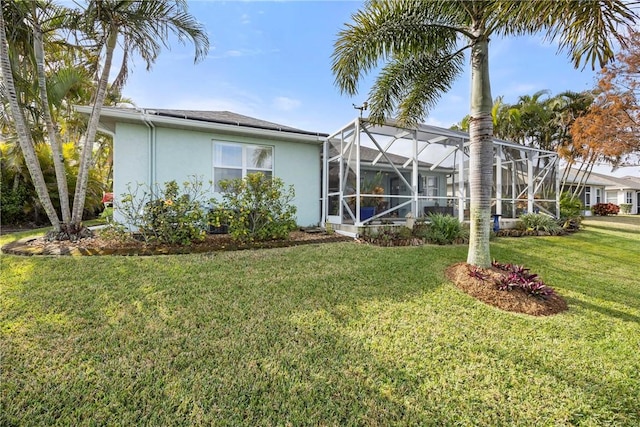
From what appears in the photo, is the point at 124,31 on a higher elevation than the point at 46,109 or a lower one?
higher

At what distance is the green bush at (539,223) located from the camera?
11285mm

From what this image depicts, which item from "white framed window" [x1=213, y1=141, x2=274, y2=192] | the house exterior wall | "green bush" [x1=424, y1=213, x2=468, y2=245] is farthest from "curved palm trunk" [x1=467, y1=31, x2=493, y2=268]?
"white framed window" [x1=213, y1=141, x2=274, y2=192]

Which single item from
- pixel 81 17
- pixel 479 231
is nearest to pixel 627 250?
pixel 479 231

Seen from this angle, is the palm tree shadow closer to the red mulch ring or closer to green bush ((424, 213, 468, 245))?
the red mulch ring

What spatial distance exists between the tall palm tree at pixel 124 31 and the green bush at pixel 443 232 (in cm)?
912

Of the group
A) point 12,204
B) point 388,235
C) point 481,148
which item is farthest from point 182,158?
point 12,204

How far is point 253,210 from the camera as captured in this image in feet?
24.2

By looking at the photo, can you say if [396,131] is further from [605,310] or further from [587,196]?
[587,196]

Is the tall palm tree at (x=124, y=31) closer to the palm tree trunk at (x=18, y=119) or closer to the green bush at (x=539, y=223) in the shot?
the palm tree trunk at (x=18, y=119)

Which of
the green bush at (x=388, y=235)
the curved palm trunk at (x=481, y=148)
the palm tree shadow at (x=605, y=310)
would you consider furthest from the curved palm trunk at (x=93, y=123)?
the palm tree shadow at (x=605, y=310)

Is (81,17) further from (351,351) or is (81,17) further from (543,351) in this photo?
(543,351)

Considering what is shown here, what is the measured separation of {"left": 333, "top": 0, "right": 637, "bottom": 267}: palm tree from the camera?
4152 millimetres

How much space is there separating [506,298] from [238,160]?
828cm

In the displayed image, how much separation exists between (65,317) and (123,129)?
6234 mm
